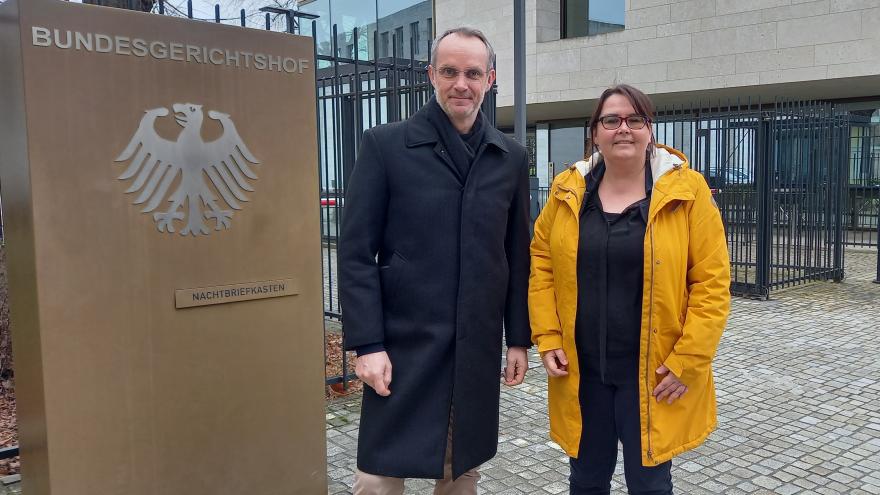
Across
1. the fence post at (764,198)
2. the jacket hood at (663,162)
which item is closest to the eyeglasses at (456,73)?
the jacket hood at (663,162)

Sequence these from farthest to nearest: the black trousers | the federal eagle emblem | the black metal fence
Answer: the black metal fence, the federal eagle emblem, the black trousers

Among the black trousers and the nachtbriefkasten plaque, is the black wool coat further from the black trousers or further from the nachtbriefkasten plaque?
the nachtbriefkasten plaque

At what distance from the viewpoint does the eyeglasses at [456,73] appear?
2367 mm

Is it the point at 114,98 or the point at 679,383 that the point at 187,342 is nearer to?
the point at 114,98

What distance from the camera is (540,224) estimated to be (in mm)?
2768

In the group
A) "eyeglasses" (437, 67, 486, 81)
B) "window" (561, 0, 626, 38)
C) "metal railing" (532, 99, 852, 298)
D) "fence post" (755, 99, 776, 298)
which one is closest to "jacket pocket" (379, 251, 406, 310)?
"eyeglasses" (437, 67, 486, 81)

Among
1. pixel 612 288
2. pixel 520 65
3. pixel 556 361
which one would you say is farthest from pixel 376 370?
pixel 520 65

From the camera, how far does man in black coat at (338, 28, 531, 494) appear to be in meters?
2.39

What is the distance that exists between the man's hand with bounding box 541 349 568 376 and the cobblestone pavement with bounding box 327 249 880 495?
1375 mm

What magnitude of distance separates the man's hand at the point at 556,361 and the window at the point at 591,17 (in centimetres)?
1632

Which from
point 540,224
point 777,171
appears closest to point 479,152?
point 540,224

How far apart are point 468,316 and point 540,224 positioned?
1.83 ft

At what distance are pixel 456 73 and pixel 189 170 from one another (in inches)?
47.3

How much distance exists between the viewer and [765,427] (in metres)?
4.69
